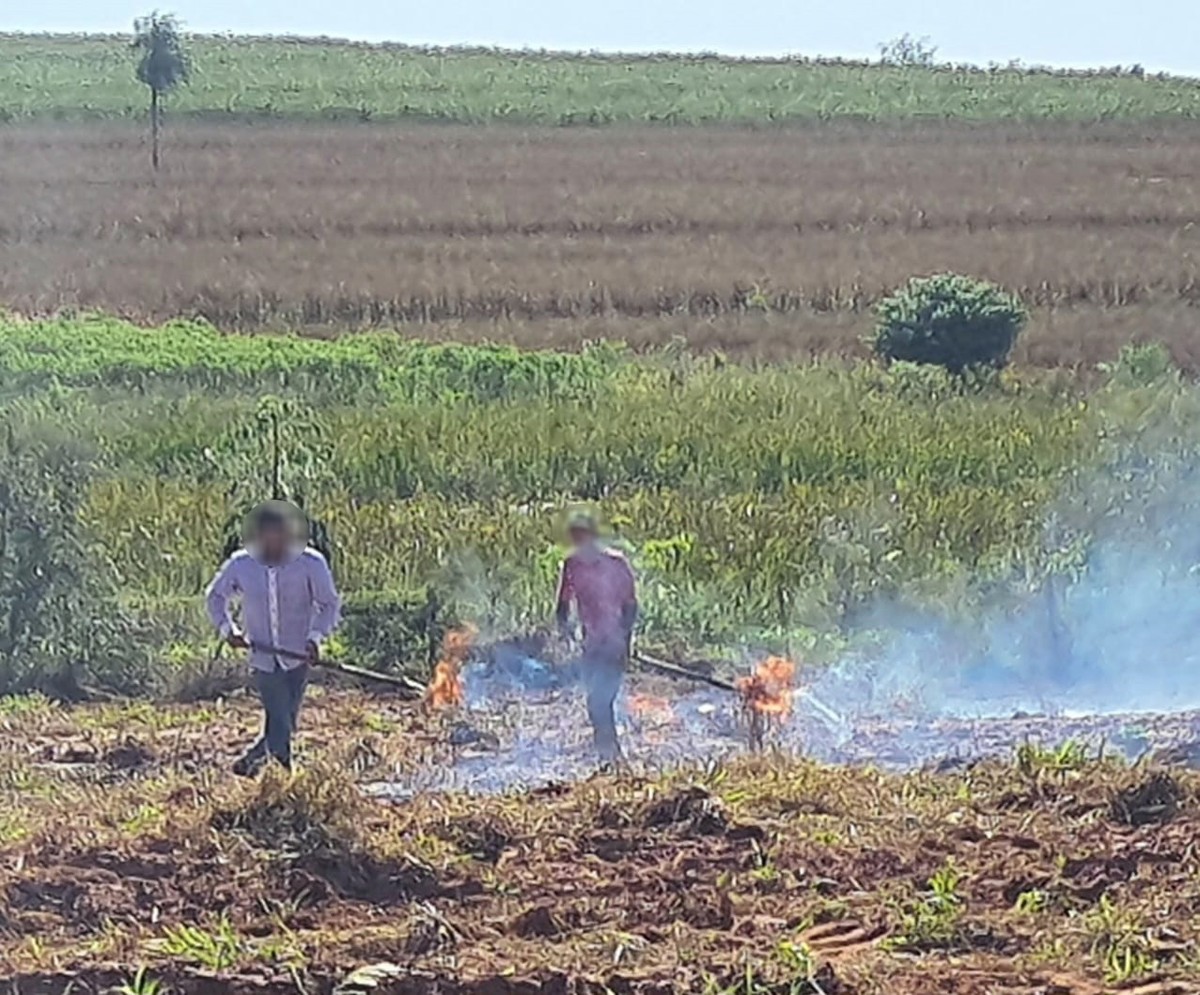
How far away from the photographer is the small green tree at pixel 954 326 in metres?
25.7

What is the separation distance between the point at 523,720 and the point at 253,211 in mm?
29393

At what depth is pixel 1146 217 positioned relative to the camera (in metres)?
39.9

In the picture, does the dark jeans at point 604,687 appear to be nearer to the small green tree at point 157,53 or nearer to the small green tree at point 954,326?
the small green tree at point 954,326

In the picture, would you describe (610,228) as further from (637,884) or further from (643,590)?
(637,884)

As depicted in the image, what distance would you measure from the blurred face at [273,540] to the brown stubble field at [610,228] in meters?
19.4

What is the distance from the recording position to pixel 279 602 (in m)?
8.94

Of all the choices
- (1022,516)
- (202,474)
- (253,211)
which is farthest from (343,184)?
(1022,516)

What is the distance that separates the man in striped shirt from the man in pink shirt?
1.15m

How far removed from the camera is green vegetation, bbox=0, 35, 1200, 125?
5428 centimetres

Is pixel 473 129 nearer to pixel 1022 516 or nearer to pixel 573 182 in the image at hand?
pixel 573 182

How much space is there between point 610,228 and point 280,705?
1190 inches

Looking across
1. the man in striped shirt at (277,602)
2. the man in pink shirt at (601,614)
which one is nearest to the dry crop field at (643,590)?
the man in pink shirt at (601,614)

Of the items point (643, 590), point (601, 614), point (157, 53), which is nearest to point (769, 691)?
point (601, 614)

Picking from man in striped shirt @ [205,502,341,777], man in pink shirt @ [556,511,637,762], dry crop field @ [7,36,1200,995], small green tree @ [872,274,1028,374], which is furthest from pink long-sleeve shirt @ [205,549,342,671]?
small green tree @ [872,274,1028,374]
